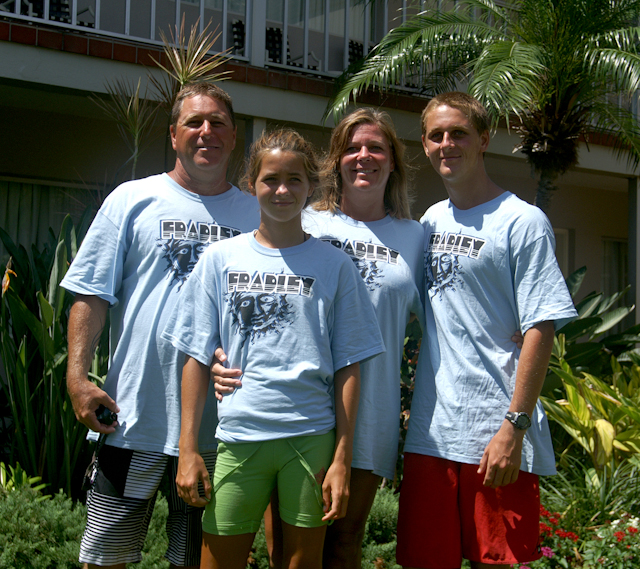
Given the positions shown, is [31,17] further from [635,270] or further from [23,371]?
[635,270]

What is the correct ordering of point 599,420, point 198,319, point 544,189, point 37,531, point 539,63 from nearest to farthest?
point 198,319 → point 37,531 → point 599,420 → point 539,63 → point 544,189

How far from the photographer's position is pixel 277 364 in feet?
6.64

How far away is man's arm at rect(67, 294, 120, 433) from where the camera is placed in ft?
7.29

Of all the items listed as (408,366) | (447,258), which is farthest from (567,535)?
A: (447,258)

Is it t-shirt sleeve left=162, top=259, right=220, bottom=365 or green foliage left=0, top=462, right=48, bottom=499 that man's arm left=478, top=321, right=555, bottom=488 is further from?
green foliage left=0, top=462, right=48, bottom=499

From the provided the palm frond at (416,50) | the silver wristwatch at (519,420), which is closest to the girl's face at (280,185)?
the silver wristwatch at (519,420)

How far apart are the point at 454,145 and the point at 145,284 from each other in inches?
47.1

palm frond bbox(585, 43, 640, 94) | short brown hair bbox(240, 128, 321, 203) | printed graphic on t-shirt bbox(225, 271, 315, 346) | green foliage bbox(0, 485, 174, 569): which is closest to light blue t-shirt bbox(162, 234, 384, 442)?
printed graphic on t-shirt bbox(225, 271, 315, 346)

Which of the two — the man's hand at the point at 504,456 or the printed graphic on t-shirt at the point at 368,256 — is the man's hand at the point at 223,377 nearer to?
the printed graphic on t-shirt at the point at 368,256

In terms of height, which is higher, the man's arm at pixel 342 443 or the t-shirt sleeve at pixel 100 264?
the t-shirt sleeve at pixel 100 264

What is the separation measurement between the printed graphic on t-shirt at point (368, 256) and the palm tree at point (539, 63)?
3.29 m

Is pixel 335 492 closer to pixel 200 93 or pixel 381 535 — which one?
pixel 200 93

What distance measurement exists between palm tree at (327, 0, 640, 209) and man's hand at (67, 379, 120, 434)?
405 cm

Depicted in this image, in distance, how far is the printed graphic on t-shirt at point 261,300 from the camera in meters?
2.05
